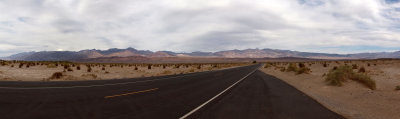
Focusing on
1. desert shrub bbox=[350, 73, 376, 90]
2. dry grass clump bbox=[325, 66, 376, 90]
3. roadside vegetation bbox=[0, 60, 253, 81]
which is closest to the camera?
desert shrub bbox=[350, 73, 376, 90]

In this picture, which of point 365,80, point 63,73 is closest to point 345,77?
point 365,80

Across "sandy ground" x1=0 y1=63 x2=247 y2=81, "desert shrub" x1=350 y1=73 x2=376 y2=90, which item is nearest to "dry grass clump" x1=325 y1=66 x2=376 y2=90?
"desert shrub" x1=350 y1=73 x2=376 y2=90

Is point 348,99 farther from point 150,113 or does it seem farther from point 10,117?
point 10,117

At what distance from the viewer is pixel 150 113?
6789mm

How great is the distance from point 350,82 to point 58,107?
611 inches

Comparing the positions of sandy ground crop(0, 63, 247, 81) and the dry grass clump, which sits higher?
the dry grass clump

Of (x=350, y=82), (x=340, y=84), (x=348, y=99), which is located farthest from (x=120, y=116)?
(x=350, y=82)

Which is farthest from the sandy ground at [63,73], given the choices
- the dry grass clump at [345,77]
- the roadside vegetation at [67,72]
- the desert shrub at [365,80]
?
the desert shrub at [365,80]

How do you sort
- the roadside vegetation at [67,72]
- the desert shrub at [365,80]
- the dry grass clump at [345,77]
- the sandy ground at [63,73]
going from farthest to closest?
the roadside vegetation at [67,72] < the sandy ground at [63,73] < the dry grass clump at [345,77] < the desert shrub at [365,80]

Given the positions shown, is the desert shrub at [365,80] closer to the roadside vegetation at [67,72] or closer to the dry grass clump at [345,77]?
the dry grass clump at [345,77]

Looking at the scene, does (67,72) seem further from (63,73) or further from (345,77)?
(345,77)

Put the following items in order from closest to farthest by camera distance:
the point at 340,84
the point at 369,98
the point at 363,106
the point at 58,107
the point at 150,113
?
1. the point at 150,113
2. the point at 58,107
3. the point at 363,106
4. the point at 369,98
5. the point at 340,84

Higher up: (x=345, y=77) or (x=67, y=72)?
(x=345, y=77)

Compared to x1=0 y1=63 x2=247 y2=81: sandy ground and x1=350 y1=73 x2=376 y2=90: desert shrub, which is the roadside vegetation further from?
x1=350 y1=73 x2=376 y2=90: desert shrub
